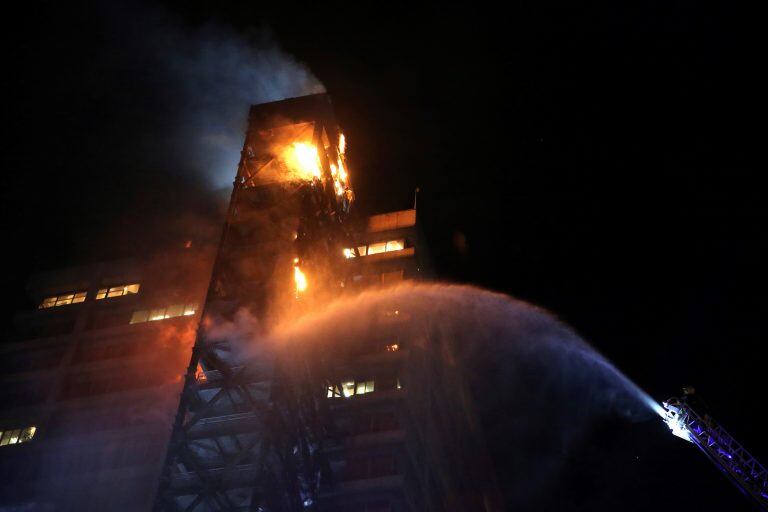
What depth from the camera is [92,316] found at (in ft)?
138

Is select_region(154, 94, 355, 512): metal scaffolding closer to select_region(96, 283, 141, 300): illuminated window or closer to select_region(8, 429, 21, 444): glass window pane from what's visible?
select_region(8, 429, 21, 444): glass window pane

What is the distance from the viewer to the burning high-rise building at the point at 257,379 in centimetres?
1498

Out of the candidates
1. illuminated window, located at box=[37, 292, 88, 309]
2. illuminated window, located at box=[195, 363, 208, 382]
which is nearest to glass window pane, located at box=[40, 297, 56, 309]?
illuminated window, located at box=[37, 292, 88, 309]

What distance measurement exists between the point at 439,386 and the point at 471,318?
1082 cm

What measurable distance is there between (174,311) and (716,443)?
33.3 m

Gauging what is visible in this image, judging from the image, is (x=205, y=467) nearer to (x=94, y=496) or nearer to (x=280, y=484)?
(x=280, y=484)

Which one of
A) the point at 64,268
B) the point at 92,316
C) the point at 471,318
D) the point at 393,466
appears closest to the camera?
the point at 393,466

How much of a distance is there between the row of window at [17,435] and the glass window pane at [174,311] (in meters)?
11.1

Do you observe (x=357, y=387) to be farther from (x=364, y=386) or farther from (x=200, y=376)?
(x=200, y=376)

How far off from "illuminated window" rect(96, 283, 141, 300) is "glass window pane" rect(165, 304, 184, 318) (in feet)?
13.9

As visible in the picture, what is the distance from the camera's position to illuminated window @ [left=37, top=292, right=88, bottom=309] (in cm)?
4403

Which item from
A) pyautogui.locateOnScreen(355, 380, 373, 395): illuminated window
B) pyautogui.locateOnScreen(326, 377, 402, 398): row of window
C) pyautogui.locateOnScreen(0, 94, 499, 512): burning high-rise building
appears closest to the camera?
pyautogui.locateOnScreen(0, 94, 499, 512): burning high-rise building

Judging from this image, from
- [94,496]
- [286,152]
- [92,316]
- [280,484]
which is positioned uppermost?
[92,316]

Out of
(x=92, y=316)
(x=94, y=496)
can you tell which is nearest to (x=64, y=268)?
(x=92, y=316)
